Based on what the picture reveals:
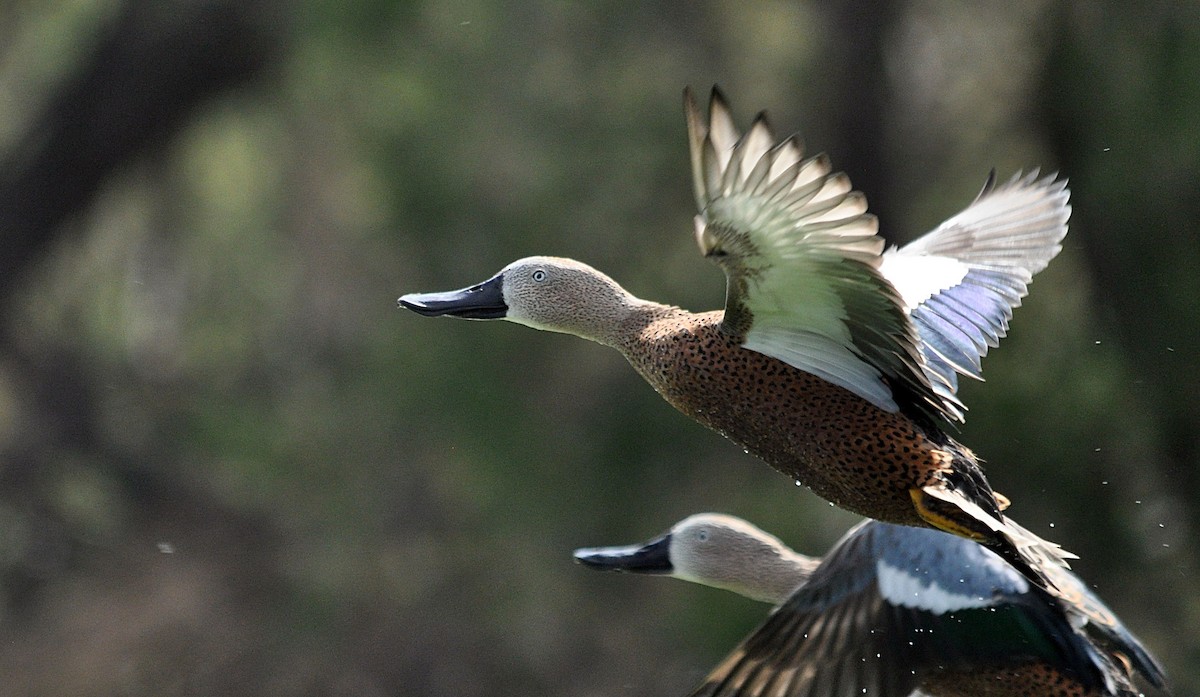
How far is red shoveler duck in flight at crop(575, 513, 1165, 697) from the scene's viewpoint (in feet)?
10.3

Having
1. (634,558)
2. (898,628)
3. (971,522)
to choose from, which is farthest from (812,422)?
(634,558)

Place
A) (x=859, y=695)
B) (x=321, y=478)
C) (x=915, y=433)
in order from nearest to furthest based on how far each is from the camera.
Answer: (x=915, y=433) < (x=859, y=695) < (x=321, y=478)

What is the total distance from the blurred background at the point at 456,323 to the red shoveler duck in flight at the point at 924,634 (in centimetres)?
156

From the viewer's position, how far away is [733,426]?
2.68 metres

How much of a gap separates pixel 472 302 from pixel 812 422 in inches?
25.0

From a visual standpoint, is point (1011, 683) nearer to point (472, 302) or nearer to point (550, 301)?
point (550, 301)

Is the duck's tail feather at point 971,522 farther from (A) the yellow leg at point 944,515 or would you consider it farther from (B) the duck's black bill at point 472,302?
(B) the duck's black bill at point 472,302

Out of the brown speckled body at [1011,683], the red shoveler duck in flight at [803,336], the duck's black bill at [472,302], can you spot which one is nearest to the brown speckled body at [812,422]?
the red shoveler duck in flight at [803,336]

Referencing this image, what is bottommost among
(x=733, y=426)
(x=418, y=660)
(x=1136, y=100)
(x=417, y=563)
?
(x=418, y=660)

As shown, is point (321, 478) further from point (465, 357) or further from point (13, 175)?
point (13, 175)

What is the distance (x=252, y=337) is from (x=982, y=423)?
2965 millimetres

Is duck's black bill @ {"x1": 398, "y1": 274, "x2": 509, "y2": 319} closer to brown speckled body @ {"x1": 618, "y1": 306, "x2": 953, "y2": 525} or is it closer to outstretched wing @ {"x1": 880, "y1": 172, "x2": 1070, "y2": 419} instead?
brown speckled body @ {"x1": 618, "y1": 306, "x2": 953, "y2": 525}

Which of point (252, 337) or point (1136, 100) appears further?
point (252, 337)

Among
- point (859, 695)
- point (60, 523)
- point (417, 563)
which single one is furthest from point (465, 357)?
point (859, 695)
